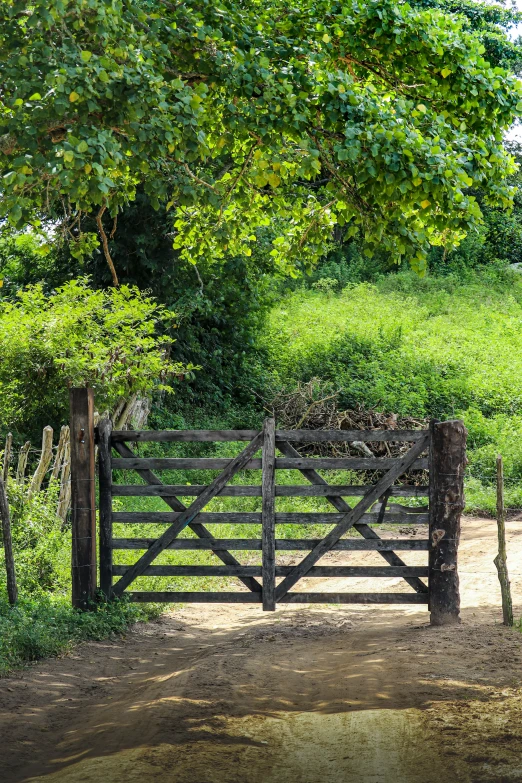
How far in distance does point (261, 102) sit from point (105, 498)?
4.38 meters

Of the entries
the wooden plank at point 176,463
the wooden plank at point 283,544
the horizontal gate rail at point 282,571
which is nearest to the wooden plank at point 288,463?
the wooden plank at point 176,463

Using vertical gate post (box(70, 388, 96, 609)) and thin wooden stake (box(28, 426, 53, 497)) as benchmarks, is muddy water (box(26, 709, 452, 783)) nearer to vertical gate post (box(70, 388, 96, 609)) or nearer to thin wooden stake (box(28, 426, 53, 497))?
vertical gate post (box(70, 388, 96, 609))

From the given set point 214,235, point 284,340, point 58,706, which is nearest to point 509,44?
point 284,340

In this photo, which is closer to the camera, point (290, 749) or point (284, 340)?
point (290, 749)

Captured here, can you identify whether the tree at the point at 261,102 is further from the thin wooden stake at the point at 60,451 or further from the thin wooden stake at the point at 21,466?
the thin wooden stake at the point at 21,466

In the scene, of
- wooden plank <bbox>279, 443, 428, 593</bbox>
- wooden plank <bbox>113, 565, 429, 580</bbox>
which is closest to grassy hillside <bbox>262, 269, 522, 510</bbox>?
wooden plank <bbox>279, 443, 428, 593</bbox>

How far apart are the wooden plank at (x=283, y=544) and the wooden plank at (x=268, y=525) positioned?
0.34 feet

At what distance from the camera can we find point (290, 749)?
17.6 feet

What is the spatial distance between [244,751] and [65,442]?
735cm

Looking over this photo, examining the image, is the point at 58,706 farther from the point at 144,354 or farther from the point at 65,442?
the point at 144,354

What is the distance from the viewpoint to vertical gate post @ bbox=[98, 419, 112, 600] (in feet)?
29.4

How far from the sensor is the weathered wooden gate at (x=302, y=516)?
852 cm

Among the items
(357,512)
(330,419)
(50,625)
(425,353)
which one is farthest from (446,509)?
(425,353)

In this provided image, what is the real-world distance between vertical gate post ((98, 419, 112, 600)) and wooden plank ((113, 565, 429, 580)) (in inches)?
4.9
